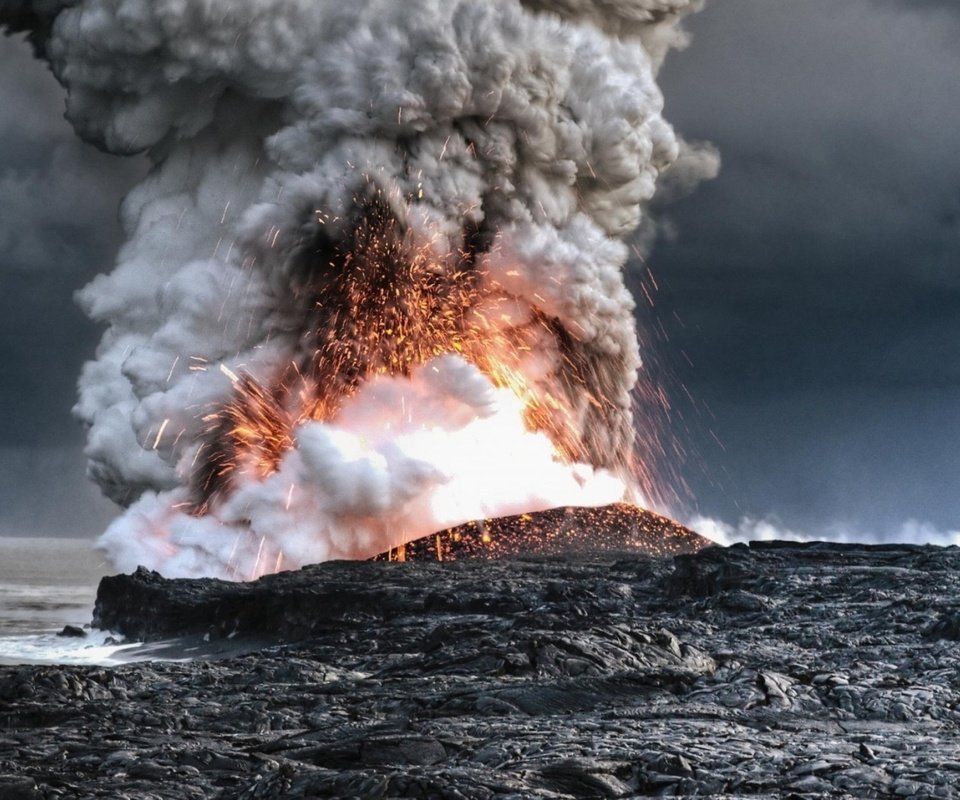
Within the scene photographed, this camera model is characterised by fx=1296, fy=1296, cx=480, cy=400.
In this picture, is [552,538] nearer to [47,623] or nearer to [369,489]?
[369,489]

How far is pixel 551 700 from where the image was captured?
21422 millimetres

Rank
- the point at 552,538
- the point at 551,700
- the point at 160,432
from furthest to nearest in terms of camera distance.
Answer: the point at 160,432 < the point at 552,538 < the point at 551,700

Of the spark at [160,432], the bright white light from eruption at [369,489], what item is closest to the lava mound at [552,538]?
the bright white light from eruption at [369,489]

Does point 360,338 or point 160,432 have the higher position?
point 360,338

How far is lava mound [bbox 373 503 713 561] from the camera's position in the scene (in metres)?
56.6

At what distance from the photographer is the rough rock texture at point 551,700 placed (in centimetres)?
1530

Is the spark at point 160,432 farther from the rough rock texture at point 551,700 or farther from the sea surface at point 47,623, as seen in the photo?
the rough rock texture at point 551,700

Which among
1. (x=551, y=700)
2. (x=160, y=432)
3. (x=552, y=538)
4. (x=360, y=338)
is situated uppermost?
(x=360, y=338)

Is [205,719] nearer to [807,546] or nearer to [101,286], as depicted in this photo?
[807,546]

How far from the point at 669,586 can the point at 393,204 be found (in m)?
29.1

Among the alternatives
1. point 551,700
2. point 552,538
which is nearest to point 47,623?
point 552,538

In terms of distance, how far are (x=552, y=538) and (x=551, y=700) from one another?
3653cm

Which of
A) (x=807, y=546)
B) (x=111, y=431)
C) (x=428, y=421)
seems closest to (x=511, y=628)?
(x=807, y=546)

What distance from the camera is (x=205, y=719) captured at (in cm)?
2142
